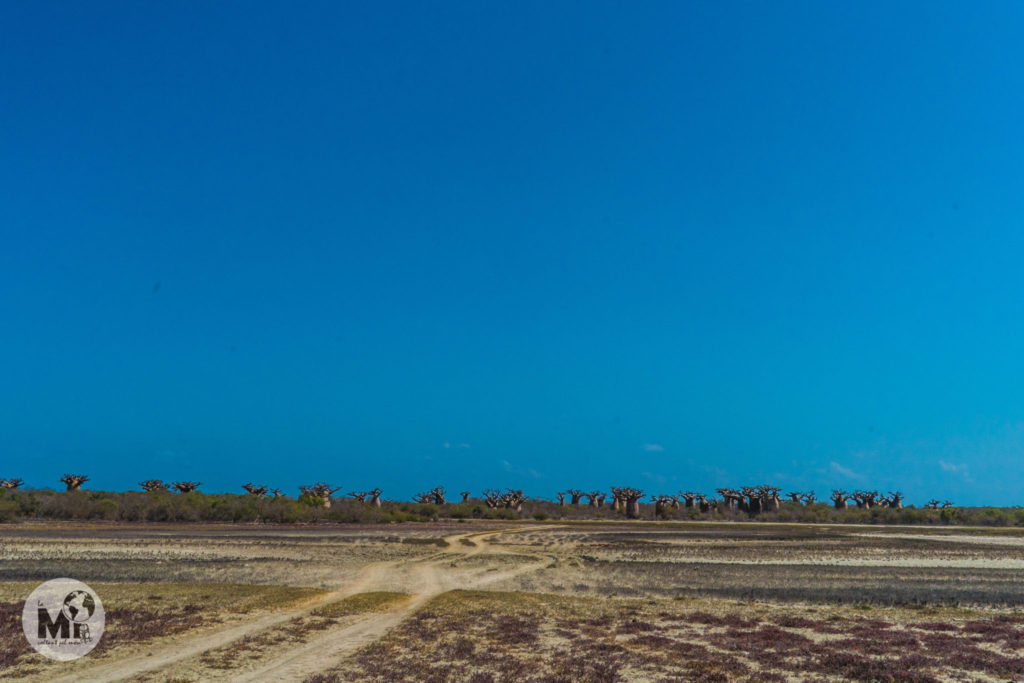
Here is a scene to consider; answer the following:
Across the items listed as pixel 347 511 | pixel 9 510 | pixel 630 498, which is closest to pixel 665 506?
pixel 630 498

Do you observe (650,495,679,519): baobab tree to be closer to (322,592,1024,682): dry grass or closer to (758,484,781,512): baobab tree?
(758,484,781,512): baobab tree

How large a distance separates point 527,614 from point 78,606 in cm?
1612

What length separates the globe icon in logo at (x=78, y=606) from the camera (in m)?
22.8

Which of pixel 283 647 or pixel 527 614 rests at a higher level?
pixel 283 647

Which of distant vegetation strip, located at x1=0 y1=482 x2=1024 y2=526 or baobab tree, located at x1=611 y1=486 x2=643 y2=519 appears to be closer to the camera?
distant vegetation strip, located at x1=0 y1=482 x2=1024 y2=526

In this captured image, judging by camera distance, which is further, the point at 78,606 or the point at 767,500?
the point at 767,500

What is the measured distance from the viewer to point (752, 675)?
1678 centimetres

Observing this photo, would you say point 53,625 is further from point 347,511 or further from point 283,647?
point 347,511

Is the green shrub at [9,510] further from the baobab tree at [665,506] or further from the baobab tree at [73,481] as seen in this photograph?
the baobab tree at [665,506]

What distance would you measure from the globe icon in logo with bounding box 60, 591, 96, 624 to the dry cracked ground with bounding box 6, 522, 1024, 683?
81 cm

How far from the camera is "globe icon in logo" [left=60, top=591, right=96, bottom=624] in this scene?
22.8 m

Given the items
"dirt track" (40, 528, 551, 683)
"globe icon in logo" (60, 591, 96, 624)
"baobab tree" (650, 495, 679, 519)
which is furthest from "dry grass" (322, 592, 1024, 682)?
"baobab tree" (650, 495, 679, 519)

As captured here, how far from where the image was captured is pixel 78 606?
24453 millimetres

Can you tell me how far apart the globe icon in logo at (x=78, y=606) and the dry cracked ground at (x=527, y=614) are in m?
0.81
